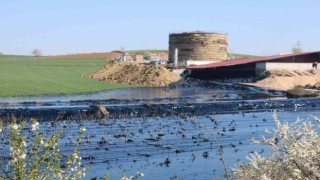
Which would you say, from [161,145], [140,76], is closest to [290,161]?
[161,145]

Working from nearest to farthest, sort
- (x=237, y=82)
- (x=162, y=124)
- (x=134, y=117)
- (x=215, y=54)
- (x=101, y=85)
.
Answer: (x=162, y=124), (x=134, y=117), (x=101, y=85), (x=237, y=82), (x=215, y=54)

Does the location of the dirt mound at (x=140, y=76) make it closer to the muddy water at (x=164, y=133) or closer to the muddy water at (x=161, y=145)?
the muddy water at (x=164, y=133)

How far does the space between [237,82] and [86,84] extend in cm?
1883

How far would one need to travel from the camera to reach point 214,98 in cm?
4022

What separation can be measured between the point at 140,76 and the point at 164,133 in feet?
136

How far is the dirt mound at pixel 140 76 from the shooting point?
61.0 meters

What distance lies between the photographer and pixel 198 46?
275ft

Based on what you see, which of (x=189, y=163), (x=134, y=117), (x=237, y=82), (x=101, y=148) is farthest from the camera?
(x=237, y=82)

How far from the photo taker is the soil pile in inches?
2072

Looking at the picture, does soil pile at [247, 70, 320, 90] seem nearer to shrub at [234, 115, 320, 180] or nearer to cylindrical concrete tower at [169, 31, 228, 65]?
cylindrical concrete tower at [169, 31, 228, 65]

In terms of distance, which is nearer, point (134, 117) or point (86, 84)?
point (134, 117)

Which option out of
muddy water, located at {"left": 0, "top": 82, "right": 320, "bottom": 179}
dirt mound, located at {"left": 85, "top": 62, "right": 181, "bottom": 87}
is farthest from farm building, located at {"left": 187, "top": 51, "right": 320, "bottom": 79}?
muddy water, located at {"left": 0, "top": 82, "right": 320, "bottom": 179}

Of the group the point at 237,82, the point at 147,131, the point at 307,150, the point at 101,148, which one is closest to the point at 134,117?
the point at 147,131

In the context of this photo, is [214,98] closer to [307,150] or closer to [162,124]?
[162,124]
